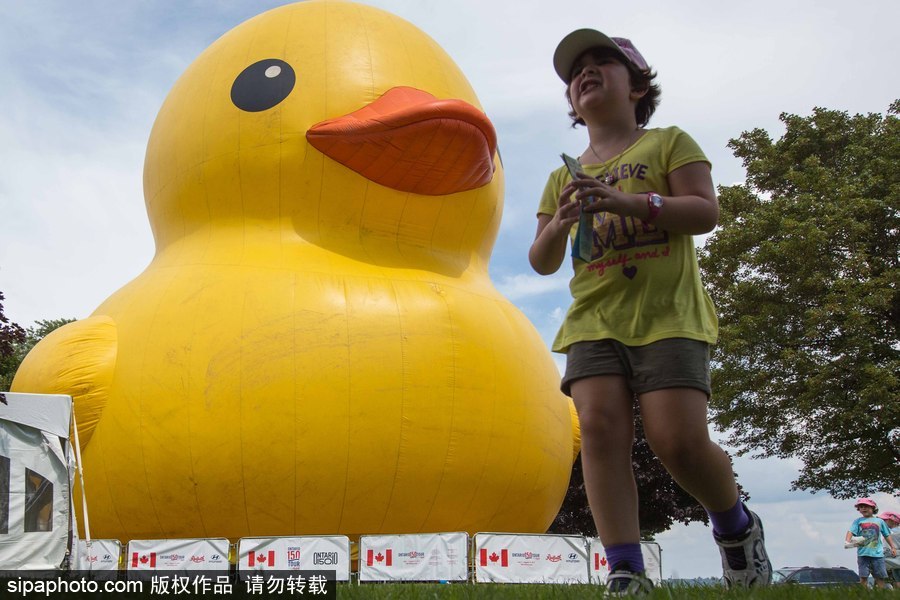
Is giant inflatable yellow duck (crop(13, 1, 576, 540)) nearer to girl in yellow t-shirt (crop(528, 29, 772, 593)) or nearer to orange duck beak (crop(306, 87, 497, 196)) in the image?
orange duck beak (crop(306, 87, 497, 196))

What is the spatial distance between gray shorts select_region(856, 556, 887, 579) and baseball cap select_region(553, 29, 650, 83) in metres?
6.09

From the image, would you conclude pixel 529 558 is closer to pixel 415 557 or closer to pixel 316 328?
pixel 415 557

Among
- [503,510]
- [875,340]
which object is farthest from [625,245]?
[875,340]

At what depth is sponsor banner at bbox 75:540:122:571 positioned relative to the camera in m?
6.51

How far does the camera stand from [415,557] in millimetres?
7031

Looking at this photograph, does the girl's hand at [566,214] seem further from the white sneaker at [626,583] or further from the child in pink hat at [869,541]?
the child in pink hat at [869,541]

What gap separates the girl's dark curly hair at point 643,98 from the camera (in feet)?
9.41

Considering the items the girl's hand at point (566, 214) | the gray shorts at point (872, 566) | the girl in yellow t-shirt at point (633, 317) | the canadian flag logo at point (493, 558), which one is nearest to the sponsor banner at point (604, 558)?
the canadian flag logo at point (493, 558)

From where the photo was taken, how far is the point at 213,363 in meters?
6.19

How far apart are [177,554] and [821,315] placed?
31.7ft

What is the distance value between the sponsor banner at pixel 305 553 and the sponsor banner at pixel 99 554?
3.81 ft

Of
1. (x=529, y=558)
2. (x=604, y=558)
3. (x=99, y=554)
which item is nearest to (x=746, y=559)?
(x=529, y=558)

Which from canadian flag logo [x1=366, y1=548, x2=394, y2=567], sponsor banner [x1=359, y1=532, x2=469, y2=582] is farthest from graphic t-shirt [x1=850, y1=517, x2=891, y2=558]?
canadian flag logo [x1=366, y1=548, x2=394, y2=567]

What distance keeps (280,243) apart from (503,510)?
304cm
